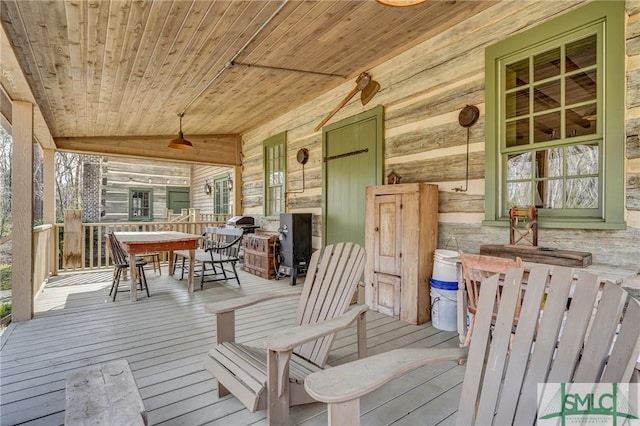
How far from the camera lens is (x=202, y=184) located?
11.6 meters

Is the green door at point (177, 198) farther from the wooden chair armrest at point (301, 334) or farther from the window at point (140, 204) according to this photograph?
the wooden chair armrest at point (301, 334)

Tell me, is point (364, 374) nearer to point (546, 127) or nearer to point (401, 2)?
point (401, 2)

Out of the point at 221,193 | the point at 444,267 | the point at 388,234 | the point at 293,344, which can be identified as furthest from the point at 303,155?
the point at 221,193

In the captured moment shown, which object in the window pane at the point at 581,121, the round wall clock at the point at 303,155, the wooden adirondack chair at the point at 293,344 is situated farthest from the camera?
the round wall clock at the point at 303,155

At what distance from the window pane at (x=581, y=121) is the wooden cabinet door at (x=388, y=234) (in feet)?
5.05

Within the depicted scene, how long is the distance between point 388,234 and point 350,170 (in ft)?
4.95

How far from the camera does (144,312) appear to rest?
3.81 meters

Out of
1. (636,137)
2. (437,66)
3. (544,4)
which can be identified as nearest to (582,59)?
(544,4)

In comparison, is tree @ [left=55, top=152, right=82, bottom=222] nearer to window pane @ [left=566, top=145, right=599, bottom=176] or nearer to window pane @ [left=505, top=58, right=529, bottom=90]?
window pane @ [left=505, top=58, right=529, bottom=90]

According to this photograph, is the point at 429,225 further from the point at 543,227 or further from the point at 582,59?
the point at 582,59

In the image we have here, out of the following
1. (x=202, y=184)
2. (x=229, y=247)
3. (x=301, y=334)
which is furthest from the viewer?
(x=202, y=184)

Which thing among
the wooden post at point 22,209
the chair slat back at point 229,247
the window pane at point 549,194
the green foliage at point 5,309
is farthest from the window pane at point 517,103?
the green foliage at point 5,309

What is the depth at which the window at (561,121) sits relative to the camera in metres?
2.46

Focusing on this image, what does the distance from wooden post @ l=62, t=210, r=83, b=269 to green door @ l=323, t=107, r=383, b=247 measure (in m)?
4.61
